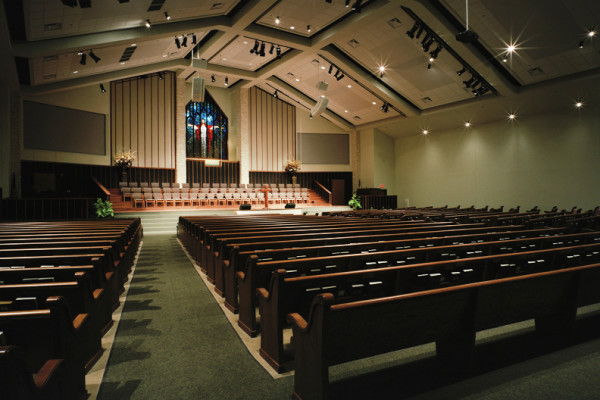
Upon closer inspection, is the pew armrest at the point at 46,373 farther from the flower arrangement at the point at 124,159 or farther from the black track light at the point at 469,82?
the flower arrangement at the point at 124,159

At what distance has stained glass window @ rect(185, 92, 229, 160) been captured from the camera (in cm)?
1588

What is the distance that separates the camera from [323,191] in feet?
55.1

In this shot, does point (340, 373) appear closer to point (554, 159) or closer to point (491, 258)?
point (491, 258)

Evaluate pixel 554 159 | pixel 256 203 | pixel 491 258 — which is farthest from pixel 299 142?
pixel 491 258

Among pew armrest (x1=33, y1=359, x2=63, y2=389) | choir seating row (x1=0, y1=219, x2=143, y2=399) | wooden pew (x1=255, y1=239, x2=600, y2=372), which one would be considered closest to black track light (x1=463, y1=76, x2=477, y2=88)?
wooden pew (x1=255, y1=239, x2=600, y2=372)

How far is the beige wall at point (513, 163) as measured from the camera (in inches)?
412

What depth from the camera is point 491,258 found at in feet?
7.48

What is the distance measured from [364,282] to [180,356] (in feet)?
3.93

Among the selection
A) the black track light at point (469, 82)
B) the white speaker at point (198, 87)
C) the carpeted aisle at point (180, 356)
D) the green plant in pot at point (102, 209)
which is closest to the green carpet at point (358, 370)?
the carpeted aisle at point (180, 356)

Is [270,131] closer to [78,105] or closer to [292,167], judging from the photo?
[292,167]

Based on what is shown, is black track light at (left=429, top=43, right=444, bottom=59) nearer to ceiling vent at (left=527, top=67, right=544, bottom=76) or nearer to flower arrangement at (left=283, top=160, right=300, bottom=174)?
ceiling vent at (left=527, top=67, right=544, bottom=76)

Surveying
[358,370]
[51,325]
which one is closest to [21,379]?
[51,325]

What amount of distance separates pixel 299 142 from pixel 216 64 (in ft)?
18.0

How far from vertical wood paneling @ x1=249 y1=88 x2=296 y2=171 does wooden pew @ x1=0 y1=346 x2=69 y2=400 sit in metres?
15.3
